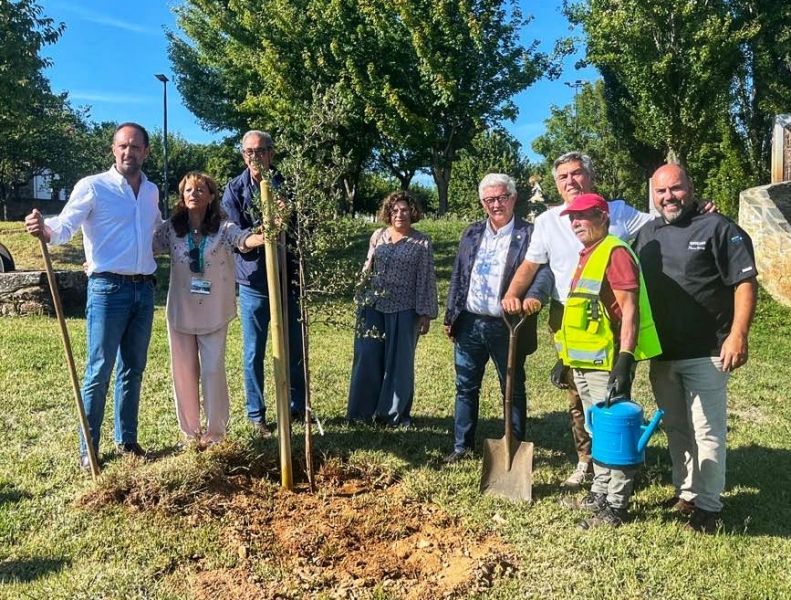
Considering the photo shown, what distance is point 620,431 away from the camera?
10.5 feet

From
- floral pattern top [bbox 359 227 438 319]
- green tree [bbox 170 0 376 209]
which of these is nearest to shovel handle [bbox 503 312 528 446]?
floral pattern top [bbox 359 227 438 319]

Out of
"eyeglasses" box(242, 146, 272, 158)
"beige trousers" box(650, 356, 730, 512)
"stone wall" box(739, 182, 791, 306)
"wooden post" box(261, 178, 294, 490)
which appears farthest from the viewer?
"stone wall" box(739, 182, 791, 306)

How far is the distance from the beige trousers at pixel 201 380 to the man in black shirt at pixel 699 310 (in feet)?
9.10

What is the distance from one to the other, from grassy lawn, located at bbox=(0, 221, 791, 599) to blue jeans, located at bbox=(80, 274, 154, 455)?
385 mm

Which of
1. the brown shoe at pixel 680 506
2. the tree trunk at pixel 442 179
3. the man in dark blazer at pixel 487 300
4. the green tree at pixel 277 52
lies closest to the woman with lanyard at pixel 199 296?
the man in dark blazer at pixel 487 300

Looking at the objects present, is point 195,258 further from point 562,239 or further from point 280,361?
point 562,239

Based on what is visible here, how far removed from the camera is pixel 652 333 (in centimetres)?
326

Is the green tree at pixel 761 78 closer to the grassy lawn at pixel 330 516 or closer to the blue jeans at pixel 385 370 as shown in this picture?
the blue jeans at pixel 385 370

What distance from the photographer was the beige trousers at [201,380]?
427 cm

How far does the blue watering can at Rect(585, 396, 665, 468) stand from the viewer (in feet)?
10.4

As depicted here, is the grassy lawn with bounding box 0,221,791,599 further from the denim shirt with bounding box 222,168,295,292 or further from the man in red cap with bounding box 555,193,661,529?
the denim shirt with bounding box 222,168,295,292

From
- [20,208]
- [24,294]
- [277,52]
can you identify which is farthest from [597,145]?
[20,208]

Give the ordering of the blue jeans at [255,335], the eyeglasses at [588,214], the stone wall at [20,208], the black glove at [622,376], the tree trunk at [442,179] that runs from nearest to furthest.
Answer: the black glove at [622,376], the eyeglasses at [588,214], the blue jeans at [255,335], the tree trunk at [442,179], the stone wall at [20,208]

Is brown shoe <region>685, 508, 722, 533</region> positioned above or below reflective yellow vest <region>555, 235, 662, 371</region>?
below
